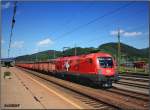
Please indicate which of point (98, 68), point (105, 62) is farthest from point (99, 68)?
point (105, 62)

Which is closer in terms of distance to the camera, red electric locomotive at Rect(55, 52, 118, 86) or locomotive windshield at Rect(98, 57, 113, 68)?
red electric locomotive at Rect(55, 52, 118, 86)

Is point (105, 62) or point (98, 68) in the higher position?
point (105, 62)

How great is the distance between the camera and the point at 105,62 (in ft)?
76.4

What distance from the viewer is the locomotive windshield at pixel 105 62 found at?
75.5ft

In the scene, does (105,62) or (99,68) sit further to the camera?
(105,62)

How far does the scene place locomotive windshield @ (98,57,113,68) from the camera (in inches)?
906

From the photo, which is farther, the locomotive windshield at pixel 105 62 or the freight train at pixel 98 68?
the locomotive windshield at pixel 105 62

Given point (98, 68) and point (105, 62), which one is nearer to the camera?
point (98, 68)

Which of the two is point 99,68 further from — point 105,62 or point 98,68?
point 105,62

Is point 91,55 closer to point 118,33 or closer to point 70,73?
point 70,73

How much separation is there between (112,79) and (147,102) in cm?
799

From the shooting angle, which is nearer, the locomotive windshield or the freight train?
the freight train

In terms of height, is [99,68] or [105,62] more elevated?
[105,62]

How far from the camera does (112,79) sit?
22766mm
